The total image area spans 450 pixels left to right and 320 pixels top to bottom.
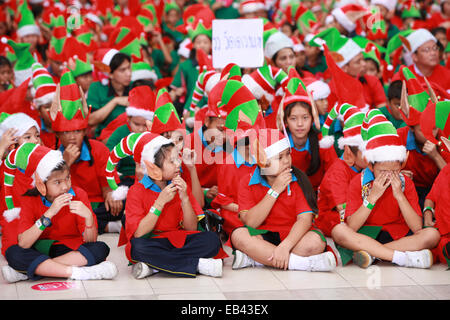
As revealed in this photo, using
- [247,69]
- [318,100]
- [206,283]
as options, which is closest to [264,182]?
[206,283]

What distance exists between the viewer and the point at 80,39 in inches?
250

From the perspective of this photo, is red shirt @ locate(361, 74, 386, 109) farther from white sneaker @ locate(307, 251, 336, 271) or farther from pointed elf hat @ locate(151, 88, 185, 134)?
white sneaker @ locate(307, 251, 336, 271)

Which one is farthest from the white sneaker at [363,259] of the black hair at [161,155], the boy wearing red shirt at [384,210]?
the black hair at [161,155]

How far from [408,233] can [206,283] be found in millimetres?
1268

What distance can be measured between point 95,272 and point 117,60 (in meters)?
2.53

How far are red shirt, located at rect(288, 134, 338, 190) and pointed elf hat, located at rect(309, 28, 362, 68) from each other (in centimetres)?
124

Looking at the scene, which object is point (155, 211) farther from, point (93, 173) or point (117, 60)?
point (117, 60)

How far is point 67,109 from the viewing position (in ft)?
14.7

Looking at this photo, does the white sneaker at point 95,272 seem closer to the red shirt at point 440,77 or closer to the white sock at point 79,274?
the white sock at point 79,274

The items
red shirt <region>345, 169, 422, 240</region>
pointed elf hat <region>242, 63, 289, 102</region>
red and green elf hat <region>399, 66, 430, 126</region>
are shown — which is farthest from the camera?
pointed elf hat <region>242, 63, 289, 102</region>

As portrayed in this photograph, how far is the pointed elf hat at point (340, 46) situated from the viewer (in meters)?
5.68

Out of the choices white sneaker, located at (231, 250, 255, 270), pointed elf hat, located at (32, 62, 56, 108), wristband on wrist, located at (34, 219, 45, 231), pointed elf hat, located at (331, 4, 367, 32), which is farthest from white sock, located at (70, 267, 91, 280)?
pointed elf hat, located at (331, 4, 367, 32)

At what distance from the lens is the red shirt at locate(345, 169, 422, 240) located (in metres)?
3.85

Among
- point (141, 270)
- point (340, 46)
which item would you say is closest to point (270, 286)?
point (141, 270)
